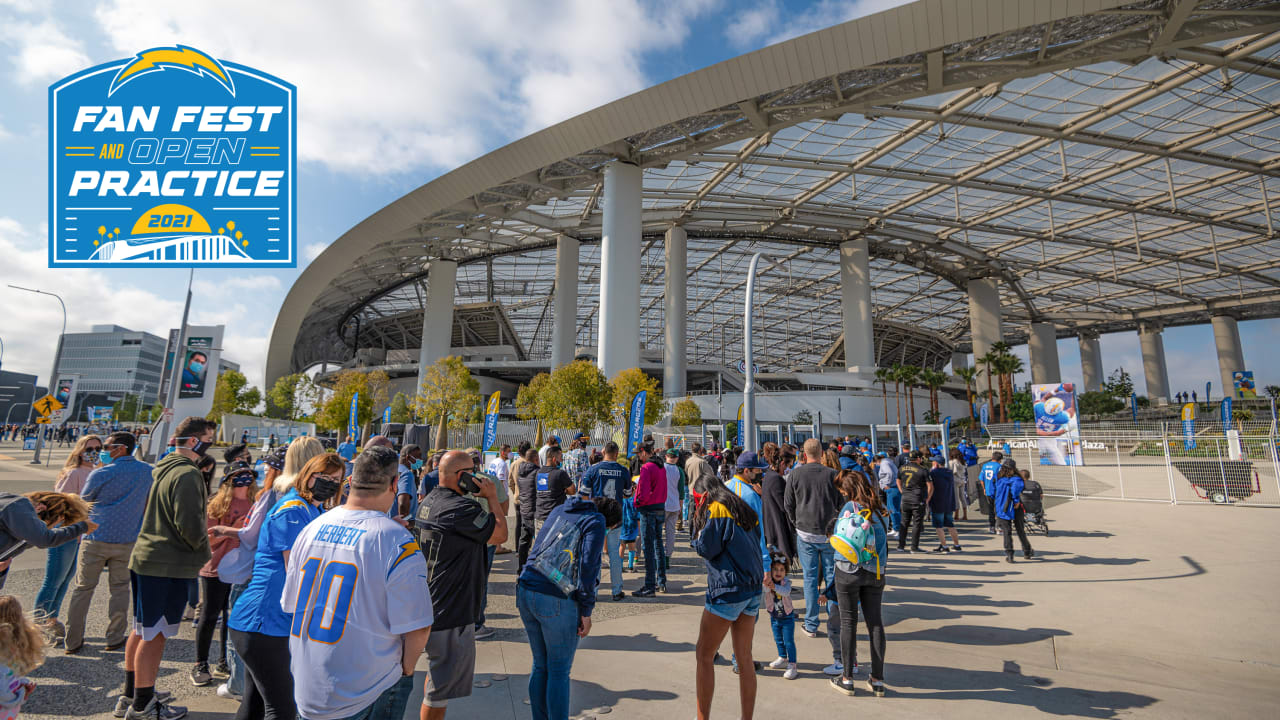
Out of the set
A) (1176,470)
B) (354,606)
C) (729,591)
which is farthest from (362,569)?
(1176,470)

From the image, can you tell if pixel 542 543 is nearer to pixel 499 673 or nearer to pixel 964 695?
pixel 499 673

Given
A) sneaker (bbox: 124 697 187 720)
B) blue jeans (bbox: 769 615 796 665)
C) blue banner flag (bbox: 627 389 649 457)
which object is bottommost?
sneaker (bbox: 124 697 187 720)

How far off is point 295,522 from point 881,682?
4.18m

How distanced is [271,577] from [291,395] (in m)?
52.5

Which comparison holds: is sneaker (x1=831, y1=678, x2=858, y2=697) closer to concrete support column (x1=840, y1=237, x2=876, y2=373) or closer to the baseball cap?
the baseball cap

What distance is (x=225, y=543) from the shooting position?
405 centimetres

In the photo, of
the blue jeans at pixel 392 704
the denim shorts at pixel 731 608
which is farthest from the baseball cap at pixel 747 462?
the blue jeans at pixel 392 704

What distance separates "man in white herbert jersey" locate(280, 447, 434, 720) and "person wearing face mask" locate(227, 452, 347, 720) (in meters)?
0.73

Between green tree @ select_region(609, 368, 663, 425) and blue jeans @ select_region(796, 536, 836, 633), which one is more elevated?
green tree @ select_region(609, 368, 663, 425)

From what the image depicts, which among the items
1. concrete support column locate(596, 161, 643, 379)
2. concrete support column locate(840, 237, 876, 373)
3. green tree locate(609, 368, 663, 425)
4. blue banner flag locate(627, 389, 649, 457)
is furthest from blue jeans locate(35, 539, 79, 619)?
concrete support column locate(840, 237, 876, 373)

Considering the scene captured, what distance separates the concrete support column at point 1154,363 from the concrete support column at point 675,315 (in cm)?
5711

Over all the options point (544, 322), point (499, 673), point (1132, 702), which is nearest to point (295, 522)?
point (499, 673)

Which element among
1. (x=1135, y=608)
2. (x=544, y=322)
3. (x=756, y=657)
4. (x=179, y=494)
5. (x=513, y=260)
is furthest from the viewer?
(x=544, y=322)

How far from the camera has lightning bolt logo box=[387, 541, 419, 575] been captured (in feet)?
7.33
